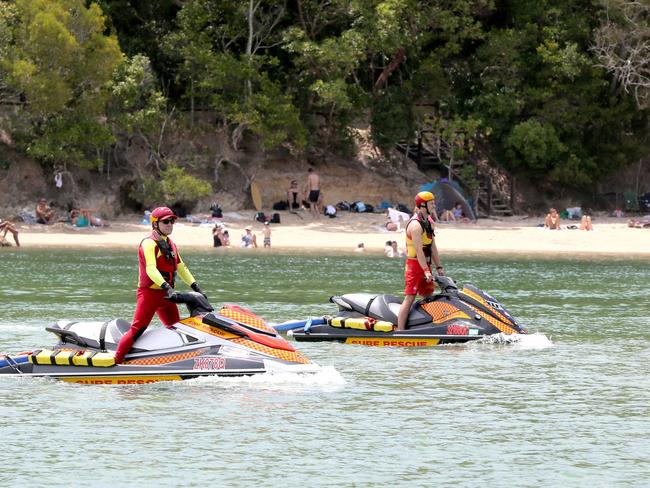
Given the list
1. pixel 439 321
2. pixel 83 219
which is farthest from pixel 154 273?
pixel 83 219

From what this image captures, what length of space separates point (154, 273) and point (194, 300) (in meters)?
0.58

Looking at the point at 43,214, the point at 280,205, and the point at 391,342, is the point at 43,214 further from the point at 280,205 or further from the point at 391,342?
the point at 391,342

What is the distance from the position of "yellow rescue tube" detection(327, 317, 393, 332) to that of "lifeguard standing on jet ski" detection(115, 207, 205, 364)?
4366 mm

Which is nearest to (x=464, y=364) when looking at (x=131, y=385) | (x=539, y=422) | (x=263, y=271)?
(x=539, y=422)

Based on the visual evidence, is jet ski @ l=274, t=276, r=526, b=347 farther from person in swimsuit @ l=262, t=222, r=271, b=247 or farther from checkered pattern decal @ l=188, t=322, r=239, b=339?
person in swimsuit @ l=262, t=222, r=271, b=247

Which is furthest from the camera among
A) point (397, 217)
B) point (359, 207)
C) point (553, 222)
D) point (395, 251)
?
point (359, 207)

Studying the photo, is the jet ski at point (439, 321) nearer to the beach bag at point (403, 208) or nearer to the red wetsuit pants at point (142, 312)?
the red wetsuit pants at point (142, 312)

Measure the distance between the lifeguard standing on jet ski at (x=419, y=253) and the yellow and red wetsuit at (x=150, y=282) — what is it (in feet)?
13.6

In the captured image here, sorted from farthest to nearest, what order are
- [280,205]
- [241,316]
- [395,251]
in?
[280,205]
[395,251]
[241,316]

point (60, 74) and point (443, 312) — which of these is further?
point (60, 74)

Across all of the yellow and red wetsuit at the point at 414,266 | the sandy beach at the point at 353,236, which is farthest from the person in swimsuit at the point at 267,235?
the yellow and red wetsuit at the point at 414,266

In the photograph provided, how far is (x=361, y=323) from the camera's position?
1912 centimetres

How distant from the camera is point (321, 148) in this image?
52.5 m

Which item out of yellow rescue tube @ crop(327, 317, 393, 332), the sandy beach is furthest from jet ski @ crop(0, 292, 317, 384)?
the sandy beach
